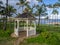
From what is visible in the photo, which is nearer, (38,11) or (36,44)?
(36,44)

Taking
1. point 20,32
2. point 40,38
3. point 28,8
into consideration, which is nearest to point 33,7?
point 28,8

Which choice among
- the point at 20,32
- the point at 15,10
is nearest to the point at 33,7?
the point at 15,10

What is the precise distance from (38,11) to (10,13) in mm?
5863

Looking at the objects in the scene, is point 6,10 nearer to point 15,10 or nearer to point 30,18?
point 15,10

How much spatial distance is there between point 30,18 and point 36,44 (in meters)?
7.28

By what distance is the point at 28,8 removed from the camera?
123 ft

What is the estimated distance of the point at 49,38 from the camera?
17984 millimetres

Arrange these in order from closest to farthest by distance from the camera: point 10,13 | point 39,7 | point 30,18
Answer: point 30,18 < point 39,7 < point 10,13

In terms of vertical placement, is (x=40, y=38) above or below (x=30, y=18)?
below

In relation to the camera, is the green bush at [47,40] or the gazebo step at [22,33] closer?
the green bush at [47,40]

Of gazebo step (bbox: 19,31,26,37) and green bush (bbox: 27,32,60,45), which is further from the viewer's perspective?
gazebo step (bbox: 19,31,26,37)

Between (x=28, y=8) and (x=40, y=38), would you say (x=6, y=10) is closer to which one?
(x=28, y=8)

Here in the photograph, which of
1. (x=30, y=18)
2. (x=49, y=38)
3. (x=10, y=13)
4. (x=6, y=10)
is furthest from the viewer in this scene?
Result: (x=10, y=13)

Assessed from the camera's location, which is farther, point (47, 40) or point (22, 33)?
point (22, 33)
